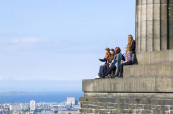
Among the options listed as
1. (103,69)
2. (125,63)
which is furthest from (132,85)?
(103,69)

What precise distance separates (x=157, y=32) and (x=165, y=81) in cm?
485

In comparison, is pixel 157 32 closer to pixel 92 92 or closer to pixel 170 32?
pixel 170 32

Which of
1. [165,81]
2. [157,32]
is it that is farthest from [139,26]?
[165,81]

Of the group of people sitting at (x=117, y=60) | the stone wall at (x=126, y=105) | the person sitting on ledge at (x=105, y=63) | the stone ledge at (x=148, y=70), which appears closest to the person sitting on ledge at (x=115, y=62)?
the group of people sitting at (x=117, y=60)

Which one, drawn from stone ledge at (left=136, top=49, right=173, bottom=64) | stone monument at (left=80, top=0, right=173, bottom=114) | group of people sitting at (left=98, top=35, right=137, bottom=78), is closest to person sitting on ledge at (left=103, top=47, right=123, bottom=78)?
group of people sitting at (left=98, top=35, right=137, bottom=78)

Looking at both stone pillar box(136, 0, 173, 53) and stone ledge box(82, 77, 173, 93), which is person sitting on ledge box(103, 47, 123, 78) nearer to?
stone ledge box(82, 77, 173, 93)

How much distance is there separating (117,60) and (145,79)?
3.87 meters

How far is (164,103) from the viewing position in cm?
2747

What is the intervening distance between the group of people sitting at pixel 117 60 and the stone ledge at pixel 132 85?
0.78 metres

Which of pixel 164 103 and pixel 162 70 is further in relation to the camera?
pixel 162 70

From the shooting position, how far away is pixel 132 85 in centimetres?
3005

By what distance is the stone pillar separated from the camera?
32.4 metres

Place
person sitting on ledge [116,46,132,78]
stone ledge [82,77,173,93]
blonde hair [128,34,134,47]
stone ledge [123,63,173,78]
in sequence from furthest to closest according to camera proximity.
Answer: blonde hair [128,34,134,47] < person sitting on ledge [116,46,132,78] < stone ledge [123,63,173,78] < stone ledge [82,77,173,93]

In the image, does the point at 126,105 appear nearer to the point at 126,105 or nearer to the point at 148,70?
the point at 126,105
